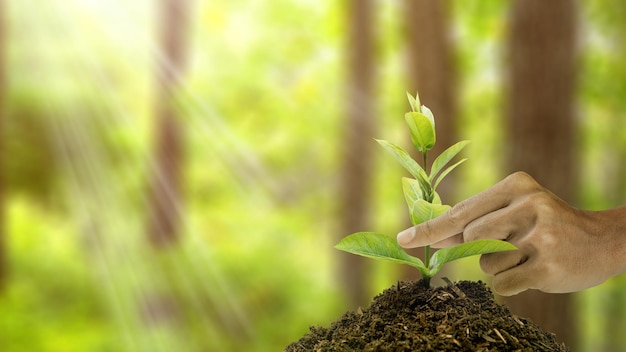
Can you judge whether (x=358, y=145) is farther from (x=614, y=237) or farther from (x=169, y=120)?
(x=614, y=237)

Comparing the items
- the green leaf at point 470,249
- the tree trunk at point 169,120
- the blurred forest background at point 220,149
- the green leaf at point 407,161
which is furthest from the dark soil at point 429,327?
the tree trunk at point 169,120

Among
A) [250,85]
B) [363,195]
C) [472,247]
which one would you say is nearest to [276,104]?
[250,85]

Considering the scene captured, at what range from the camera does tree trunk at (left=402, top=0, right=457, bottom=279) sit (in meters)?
3.93

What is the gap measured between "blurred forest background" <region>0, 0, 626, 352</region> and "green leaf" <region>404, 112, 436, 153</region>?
2402 mm

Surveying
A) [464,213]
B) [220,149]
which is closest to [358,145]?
[220,149]

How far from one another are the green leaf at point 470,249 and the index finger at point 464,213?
0.9 inches

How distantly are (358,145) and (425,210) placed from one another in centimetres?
487

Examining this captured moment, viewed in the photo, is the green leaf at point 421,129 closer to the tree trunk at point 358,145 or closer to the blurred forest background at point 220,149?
the blurred forest background at point 220,149

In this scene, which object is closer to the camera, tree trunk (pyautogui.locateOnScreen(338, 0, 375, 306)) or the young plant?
the young plant

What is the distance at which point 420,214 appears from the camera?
95 cm

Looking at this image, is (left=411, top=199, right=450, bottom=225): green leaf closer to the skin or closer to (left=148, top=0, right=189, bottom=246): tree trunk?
the skin

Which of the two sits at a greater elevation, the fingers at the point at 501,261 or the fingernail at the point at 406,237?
the fingernail at the point at 406,237

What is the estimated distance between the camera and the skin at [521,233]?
0.94 meters

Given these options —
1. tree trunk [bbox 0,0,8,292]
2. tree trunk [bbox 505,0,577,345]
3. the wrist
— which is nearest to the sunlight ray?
tree trunk [bbox 0,0,8,292]
